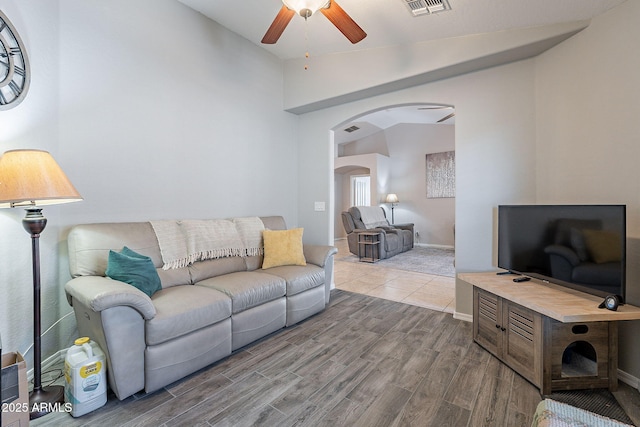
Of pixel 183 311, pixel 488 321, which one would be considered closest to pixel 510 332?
pixel 488 321

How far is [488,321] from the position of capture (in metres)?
2.29

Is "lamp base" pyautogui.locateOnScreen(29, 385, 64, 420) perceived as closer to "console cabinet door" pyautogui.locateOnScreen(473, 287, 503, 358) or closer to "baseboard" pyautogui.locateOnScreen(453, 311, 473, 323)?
"console cabinet door" pyautogui.locateOnScreen(473, 287, 503, 358)

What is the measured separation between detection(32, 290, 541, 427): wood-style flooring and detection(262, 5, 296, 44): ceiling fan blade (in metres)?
2.54

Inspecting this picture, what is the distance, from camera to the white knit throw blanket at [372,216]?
684 centimetres

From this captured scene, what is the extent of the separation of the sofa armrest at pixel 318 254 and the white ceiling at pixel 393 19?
2.32 metres

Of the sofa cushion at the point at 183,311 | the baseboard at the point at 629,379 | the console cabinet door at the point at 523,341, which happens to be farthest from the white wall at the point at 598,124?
the sofa cushion at the point at 183,311

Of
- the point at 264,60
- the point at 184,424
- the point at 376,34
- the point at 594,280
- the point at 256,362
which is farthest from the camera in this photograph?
the point at 264,60

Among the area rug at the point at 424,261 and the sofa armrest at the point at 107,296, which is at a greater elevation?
the sofa armrest at the point at 107,296

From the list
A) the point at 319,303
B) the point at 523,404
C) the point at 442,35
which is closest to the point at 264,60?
the point at 442,35

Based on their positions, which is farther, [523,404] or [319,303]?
[319,303]

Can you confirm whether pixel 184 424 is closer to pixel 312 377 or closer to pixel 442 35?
pixel 312 377

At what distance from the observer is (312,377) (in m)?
1.96

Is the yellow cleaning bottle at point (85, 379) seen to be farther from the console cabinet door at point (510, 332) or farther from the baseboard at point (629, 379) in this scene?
the baseboard at point (629, 379)

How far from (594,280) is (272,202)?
323 centimetres
